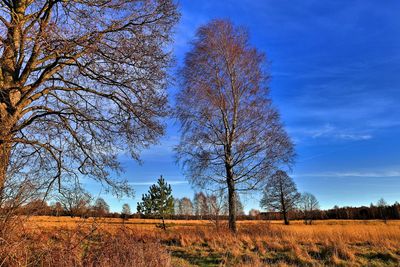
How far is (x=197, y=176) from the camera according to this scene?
15117 mm

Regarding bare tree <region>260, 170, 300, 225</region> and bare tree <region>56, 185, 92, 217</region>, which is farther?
bare tree <region>260, 170, 300, 225</region>

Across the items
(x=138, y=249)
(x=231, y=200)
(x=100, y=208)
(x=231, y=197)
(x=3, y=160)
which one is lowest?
(x=138, y=249)

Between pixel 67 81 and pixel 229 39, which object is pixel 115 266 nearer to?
pixel 67 81

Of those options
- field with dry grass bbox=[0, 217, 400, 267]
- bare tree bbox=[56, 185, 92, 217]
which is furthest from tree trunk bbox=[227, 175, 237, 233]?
bare tree bbox=[56, 185, 92, 217]

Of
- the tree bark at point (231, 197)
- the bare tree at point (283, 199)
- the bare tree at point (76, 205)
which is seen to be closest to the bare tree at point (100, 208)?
the bare tree at point (76, 205)

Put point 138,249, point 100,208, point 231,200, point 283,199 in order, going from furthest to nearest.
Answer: point 283,199, point 231,200, point 100,208, point 138,249

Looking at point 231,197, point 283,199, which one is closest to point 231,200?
point 231,197

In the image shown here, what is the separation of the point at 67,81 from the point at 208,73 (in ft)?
27.4

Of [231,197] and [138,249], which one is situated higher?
[231,197]

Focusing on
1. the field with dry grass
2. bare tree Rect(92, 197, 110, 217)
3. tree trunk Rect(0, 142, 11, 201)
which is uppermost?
tree trunk Rect(0, 142, 11, 201)

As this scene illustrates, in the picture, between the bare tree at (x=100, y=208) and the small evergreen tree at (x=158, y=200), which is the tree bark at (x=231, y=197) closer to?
the bare tree at (x=100, y=208)

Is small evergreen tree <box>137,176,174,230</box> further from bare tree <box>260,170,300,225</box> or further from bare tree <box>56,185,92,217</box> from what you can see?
bare tree <box>56,185,92,217</box>

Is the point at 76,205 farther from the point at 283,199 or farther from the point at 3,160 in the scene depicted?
the point at 283,199

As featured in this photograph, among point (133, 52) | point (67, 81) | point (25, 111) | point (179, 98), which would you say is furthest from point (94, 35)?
point (179, 98)
